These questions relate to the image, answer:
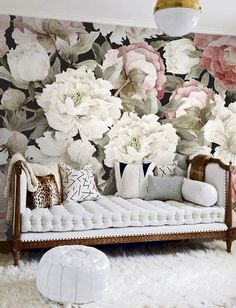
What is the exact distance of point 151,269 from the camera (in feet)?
12.5

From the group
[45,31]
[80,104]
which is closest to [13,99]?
[80,104]

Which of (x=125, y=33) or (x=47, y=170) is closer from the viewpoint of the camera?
(x=47, y=170)

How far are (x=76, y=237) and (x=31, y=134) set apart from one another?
137 centimetres

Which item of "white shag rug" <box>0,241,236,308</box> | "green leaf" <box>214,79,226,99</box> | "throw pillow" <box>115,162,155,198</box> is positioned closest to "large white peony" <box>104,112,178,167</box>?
"throw pillow" <box>115,162,155,198</box>

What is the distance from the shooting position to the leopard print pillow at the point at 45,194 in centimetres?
416

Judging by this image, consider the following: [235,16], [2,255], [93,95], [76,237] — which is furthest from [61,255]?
[235,16]

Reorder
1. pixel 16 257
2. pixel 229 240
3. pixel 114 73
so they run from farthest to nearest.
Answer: pixel 114 73
pixel 229 240
pixel 16 257

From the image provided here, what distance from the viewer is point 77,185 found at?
456 cm

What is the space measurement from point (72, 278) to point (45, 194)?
63.0 inches

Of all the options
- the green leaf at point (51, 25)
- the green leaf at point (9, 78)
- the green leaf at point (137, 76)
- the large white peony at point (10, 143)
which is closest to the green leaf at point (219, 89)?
the green leaf at point (137, 76)

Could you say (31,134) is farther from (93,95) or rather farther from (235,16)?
(235,16)

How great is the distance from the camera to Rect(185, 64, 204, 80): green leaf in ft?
17.2

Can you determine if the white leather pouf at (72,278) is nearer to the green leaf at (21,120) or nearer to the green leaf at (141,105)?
the green leaf at (21,120)

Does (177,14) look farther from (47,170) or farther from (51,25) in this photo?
(51,25)
